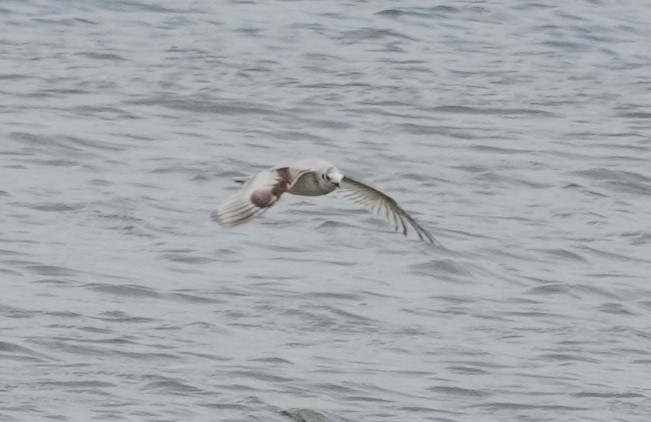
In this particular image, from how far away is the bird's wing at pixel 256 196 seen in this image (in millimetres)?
7188

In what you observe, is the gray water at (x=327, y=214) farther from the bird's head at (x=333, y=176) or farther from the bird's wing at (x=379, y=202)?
the bird's head at (x=333, y=176)

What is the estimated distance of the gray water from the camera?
1034 centimetres

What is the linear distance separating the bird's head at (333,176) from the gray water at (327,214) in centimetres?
218

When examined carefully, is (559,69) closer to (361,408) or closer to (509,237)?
(509,237)

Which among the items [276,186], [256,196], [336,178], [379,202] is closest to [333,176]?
[336,178]

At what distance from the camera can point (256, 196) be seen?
292 inches

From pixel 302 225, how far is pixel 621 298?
2.37 m

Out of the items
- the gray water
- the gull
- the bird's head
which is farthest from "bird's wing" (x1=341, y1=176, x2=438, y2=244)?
the gray water

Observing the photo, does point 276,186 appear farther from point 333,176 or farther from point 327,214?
point 327,214

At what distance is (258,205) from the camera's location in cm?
734

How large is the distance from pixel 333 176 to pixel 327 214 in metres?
6.59

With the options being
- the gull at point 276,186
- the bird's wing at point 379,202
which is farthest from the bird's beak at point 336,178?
the bird's wing at point 379,202

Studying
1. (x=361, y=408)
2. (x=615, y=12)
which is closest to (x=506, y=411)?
(x=361, y=408)

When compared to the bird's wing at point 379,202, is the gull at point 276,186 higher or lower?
higher
